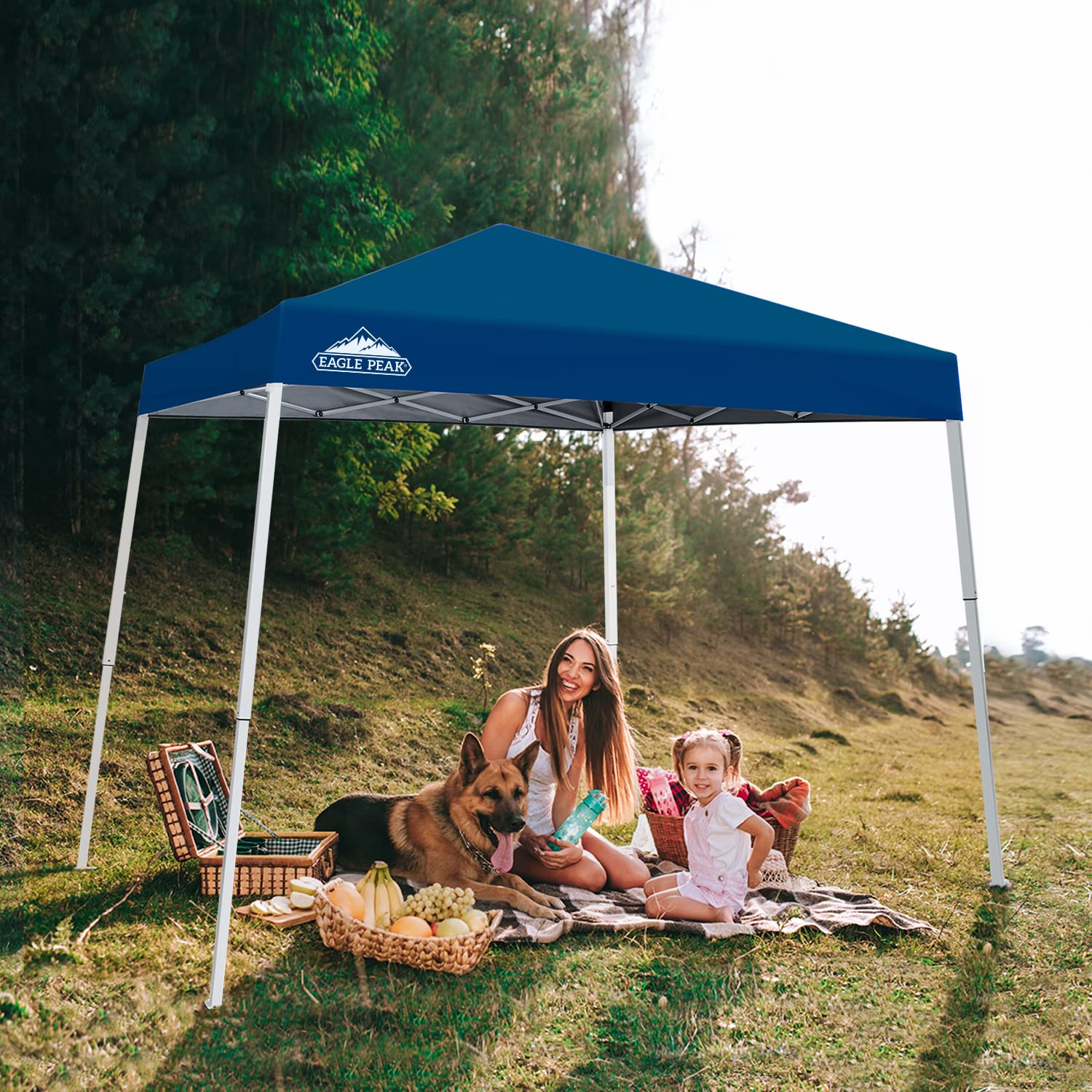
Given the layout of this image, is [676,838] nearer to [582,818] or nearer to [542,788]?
[582,818]

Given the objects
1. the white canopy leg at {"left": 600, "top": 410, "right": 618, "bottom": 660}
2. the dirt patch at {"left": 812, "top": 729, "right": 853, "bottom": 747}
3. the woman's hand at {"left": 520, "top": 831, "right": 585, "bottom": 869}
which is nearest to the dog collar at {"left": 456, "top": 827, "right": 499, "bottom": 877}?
the woman's hand at {"left": 520, "top": 831, "right": 585, "bottom": 869}

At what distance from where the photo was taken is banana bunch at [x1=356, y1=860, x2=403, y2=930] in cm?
385

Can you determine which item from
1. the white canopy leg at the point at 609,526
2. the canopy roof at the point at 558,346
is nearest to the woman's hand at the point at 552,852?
the white canopy leg at the point at 609,526

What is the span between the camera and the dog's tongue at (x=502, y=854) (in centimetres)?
455

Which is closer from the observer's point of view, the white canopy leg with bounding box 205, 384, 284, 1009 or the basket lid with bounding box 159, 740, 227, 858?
the white canopy leg with bounding box 205, 384, 284, 1009

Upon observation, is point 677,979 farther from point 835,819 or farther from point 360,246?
point 360,246

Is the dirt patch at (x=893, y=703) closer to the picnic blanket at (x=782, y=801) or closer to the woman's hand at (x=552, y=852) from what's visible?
the picnic blanket at (x=782, y=801)

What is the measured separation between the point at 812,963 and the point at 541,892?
1.30m

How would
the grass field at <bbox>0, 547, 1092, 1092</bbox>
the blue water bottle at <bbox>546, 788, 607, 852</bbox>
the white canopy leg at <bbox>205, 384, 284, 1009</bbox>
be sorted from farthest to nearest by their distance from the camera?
the blue water bottle at <bbox>546, 788, 607, 852</bbox>, the white canopy leg at <bbox>205, 384, 284, 1009</bbox>, the grass field at <bbox>0, 547, 1092, 1092</bbox>

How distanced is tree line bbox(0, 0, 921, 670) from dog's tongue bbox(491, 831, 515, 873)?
6159mm

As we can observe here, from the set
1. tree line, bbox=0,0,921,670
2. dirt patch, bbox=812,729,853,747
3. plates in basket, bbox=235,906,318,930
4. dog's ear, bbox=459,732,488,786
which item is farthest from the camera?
dirt patch, bbox=812,729,853,747

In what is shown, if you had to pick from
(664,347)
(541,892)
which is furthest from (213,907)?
(664,347)

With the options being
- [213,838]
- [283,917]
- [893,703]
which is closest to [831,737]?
[893,703]

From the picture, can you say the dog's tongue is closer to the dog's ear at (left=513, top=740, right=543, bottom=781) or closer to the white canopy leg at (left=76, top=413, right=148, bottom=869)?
the dog's ear at (left=513, top=740, right=543, bottom=781)
